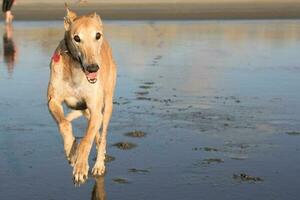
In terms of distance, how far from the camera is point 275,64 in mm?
15398

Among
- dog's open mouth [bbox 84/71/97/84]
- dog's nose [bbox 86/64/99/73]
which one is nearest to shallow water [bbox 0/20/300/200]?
dog's open mouth [bbox 84/71/97/84]

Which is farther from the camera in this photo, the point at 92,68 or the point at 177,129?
the point at 177,129

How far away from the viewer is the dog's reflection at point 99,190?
20.0 ft

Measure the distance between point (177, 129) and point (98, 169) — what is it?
2194 millimetres

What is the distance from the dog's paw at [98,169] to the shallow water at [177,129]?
98 mm

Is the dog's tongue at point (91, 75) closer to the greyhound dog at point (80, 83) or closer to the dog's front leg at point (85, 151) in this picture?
the greyhound dog at point (80, 83)

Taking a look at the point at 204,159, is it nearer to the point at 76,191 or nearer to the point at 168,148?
the point at 168,148

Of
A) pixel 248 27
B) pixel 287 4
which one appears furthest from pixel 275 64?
pixel 287 4

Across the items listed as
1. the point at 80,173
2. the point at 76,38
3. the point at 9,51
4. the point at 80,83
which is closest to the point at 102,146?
the point at 80,83

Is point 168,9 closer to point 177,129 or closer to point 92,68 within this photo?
point 177,129

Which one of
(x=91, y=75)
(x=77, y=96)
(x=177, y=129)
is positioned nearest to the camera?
(x=91, y=75)

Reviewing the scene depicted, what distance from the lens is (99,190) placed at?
248 inches

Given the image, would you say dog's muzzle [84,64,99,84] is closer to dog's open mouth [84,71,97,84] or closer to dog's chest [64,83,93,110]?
dog's open mouth [84,71,97,84]

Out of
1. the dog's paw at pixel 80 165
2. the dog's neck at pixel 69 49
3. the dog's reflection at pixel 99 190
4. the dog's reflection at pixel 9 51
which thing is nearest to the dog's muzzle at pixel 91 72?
the dog's neck at pixel 69 49
